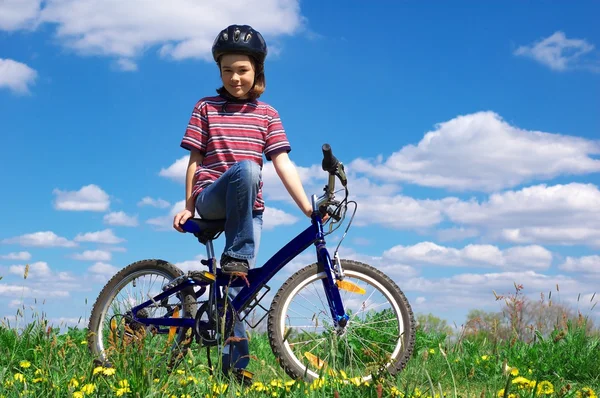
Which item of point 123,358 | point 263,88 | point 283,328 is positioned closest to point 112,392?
point 123,358

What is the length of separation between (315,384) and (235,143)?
253 cm

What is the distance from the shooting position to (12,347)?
5910 millimetres

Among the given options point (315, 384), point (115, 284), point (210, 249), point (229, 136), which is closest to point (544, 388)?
point (315, 384)

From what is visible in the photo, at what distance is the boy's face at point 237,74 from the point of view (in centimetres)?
532

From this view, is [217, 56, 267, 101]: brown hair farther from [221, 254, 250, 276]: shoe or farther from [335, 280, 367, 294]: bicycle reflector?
[335, 280, 367, 294]: bicycle reflector

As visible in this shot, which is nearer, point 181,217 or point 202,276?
point 181,217

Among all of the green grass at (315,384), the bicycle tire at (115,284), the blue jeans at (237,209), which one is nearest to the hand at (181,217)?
the blue jeans at (237,209)

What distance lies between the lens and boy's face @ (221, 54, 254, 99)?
532cm

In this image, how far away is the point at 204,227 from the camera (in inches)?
208

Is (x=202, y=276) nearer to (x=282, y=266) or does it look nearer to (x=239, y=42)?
(x=282, y=266)

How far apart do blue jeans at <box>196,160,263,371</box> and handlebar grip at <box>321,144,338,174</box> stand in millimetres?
488

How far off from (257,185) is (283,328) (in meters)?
1.08

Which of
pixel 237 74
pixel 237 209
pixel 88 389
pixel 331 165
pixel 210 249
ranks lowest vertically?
pixel 88 389

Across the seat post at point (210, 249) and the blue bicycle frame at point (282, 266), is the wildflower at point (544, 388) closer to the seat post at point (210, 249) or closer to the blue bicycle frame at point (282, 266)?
the blue bicycle frame at point (282, 266)
